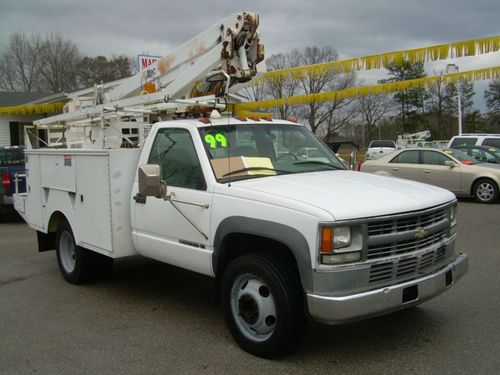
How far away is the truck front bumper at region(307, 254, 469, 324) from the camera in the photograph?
3.59 meters

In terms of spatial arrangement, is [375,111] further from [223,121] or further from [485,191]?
[223,121]

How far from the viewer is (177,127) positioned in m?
5.14

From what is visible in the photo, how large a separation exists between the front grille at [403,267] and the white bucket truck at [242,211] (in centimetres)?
1

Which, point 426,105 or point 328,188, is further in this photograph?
point 426,105

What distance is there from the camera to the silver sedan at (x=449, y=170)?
13344mm

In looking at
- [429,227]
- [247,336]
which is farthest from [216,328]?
[429,227]

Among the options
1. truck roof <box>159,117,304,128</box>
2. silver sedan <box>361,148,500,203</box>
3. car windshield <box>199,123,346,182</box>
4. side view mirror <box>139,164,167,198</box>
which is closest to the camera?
side view mirror <box>139,164,167,198</box>

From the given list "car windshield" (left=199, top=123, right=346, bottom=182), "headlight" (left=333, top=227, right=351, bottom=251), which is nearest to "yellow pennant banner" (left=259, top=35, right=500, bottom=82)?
"car windshield" (left=199, top=123, right=346, bottom=182)

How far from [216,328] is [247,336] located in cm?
72

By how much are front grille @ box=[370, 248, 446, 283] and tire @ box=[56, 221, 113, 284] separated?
149 inches

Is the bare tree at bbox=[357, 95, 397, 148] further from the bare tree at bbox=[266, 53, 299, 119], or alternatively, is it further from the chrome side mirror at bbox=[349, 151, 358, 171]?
the chrome side mirror at bbox=[349, 151, 358, 171]

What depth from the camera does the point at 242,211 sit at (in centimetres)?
417

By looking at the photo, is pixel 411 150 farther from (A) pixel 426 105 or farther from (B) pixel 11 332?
(A) pixel 426 105

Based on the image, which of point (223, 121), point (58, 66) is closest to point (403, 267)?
point (223, 121)
